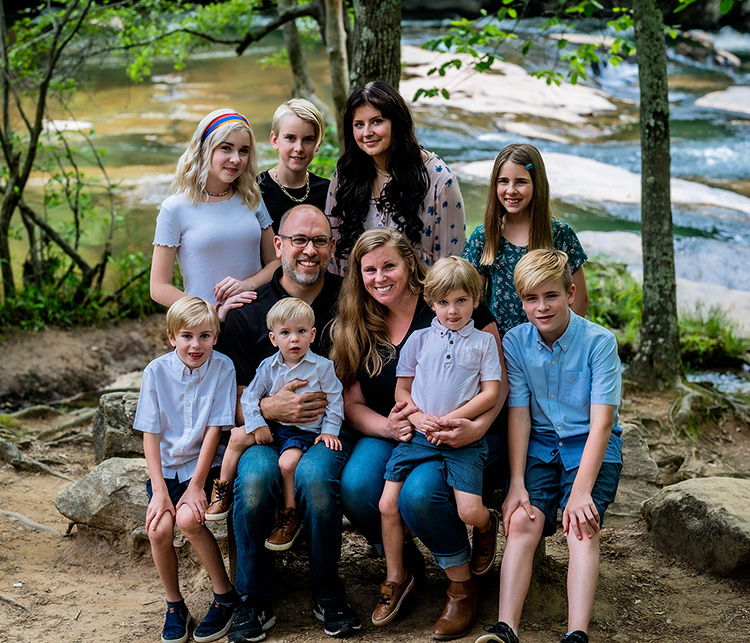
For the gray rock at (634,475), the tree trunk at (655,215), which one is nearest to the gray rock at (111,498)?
the gray rock at (634,475)

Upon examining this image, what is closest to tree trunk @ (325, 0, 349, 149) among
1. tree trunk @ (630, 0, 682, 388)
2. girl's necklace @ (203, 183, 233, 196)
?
tree trunk @ (630, 0, 682, 388)

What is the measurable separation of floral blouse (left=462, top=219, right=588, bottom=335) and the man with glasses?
58 cm

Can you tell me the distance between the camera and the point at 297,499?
2.79 meters

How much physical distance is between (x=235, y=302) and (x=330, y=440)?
593mm

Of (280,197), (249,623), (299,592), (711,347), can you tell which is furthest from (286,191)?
(711,347)

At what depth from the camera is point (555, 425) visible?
2.83 m

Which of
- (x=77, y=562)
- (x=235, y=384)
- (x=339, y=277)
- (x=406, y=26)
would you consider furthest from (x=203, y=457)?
(x=406, y=26)

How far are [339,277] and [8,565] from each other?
5.55ft

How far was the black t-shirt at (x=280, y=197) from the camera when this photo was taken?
343 cm

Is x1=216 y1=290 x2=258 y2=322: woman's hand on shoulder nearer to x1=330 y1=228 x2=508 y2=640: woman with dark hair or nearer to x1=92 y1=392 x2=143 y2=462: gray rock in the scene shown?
x1=330 y1=228 x2=508 y2=640: woman with dark hair

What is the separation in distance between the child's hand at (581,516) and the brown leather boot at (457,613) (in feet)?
1.23

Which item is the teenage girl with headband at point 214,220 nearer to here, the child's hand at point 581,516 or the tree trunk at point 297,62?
the child's hand at point 581,516

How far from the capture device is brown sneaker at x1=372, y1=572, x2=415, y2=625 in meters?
2.81

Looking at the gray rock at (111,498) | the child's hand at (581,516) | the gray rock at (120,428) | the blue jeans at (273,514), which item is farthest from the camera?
the gray rock at (120,428)
